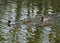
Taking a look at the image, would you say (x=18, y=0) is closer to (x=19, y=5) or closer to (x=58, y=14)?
(x=19, y=5)

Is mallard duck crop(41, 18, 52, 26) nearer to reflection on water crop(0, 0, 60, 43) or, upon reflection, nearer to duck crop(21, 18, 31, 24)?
reflection on water crop(0, 0, 60, 43)

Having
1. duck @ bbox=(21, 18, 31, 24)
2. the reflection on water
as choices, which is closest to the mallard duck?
the reflection on water

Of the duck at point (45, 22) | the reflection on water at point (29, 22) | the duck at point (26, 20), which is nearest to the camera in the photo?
the reflection on water at point (29, 22)

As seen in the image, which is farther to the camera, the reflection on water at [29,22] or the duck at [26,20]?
the duck at [26,20]

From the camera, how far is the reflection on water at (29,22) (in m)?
7.62

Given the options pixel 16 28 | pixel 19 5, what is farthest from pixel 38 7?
pixel 16 28

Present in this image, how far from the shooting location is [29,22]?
875 centimetres

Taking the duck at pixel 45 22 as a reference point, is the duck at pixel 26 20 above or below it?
above

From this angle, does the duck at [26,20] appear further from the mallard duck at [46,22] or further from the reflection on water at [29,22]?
the mallard duck at [46,22]

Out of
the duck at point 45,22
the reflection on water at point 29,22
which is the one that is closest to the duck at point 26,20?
the reflection on water at point 29,22

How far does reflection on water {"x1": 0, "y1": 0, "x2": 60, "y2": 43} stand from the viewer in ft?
25.0

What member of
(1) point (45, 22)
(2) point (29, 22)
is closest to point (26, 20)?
(2) point (29, 22)

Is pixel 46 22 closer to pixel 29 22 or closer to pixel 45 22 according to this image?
pixel 45 22

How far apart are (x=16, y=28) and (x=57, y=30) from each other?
1304 millimetres
